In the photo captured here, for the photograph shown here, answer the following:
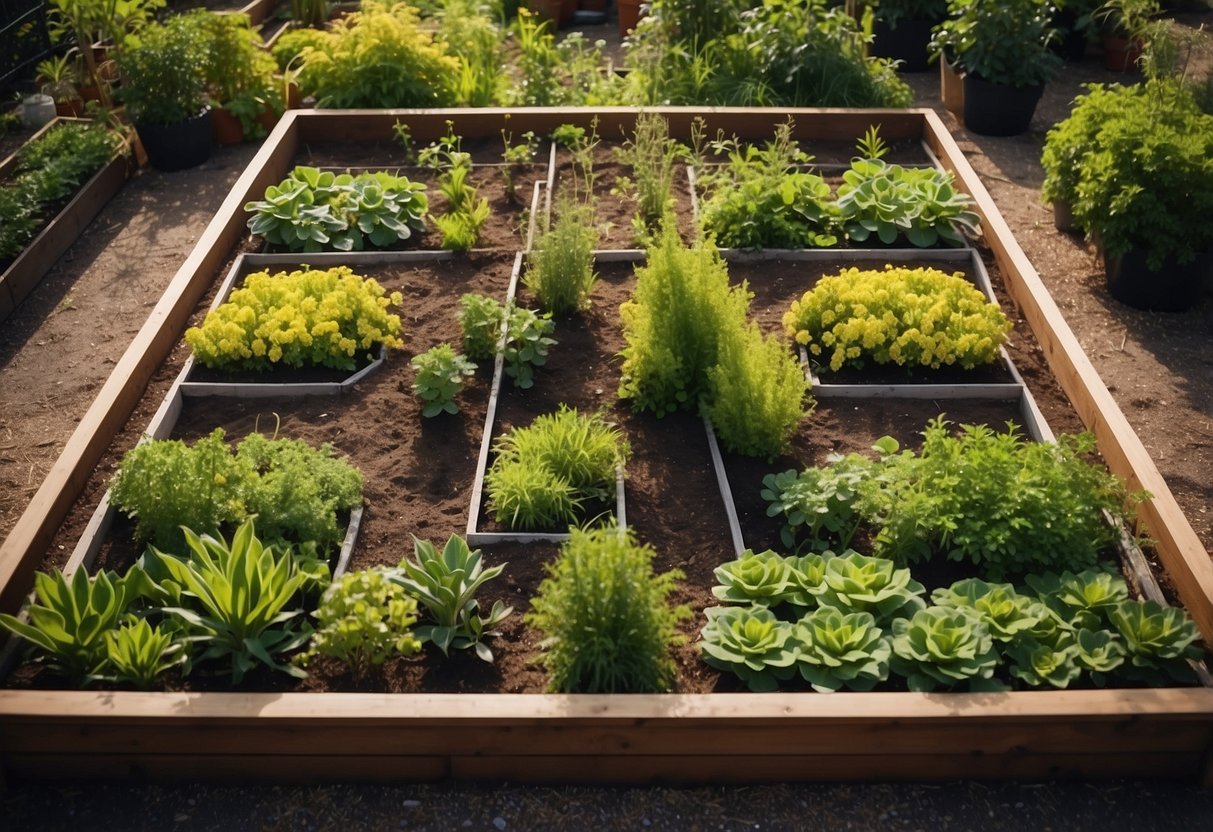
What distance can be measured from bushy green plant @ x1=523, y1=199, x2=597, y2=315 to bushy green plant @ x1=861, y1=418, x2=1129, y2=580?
2.03 metres

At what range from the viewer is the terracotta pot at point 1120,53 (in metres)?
9.90

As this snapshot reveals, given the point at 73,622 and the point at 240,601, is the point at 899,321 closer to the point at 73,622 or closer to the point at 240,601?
the point at 240,601

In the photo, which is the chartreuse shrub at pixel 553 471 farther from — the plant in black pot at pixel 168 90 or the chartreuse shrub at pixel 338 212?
the plant in black pot at pixel 168 90

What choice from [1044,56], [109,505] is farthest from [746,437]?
[1044,56]

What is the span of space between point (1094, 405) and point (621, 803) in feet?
9.00

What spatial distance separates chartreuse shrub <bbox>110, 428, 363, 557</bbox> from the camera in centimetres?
443

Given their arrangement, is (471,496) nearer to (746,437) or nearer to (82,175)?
(746,437)

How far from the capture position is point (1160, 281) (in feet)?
20.7

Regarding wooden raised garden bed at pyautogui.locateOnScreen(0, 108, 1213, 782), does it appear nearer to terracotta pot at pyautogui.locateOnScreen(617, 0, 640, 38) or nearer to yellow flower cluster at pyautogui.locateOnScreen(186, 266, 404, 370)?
yellow flower cluster at pyautogui.locateOnScreen(186, 266, 404, 370)

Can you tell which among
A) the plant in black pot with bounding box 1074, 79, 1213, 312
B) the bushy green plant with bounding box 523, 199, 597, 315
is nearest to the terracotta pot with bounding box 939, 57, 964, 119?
the plant in black pot with bounding box 1074, 79, 1213, 312

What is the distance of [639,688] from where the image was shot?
3.83 metres

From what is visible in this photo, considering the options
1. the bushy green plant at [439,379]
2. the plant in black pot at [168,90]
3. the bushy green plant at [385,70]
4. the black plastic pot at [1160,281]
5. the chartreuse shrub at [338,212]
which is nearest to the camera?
the bushy green plant at [439,379]

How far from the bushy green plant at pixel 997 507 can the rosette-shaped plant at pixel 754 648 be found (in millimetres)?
689

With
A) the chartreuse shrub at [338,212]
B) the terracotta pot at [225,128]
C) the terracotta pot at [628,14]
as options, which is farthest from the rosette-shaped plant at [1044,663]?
the terracotta pot at [628,14]
